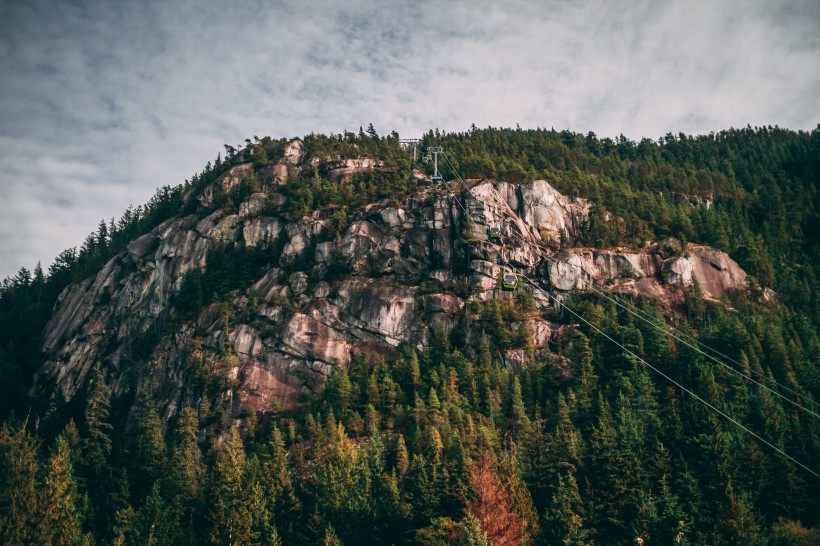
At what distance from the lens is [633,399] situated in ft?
225

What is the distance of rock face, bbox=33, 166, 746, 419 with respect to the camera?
8644 centimetres

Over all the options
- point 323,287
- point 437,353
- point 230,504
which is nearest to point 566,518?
point 230,504

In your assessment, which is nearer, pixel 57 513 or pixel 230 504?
pixel 57 513

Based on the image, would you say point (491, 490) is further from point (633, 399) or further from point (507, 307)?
point (507, 307)

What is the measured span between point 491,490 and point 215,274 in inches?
2598

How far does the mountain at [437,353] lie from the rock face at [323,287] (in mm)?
406

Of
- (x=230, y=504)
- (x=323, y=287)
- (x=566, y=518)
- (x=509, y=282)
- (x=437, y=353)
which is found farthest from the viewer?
(x=323, y=287)

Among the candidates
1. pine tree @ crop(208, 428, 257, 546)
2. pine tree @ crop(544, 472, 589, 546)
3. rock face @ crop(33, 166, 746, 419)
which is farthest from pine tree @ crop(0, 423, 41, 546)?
pine tree @ crop(544, 472, 589, 546)

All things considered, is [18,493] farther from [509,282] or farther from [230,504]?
[509,282]

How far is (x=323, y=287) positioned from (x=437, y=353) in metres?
21.5

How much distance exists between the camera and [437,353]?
85750 millimetres

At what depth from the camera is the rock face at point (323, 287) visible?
86.4 metres

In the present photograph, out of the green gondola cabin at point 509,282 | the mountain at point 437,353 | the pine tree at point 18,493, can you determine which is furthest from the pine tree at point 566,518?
the pine tree at point 18,493

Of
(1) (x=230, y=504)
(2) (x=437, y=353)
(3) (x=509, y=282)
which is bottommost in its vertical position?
(1) (x=230, y=504)
